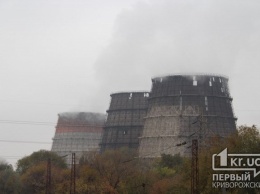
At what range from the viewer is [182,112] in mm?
55156

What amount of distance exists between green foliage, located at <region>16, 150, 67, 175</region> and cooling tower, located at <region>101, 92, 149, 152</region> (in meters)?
10.2

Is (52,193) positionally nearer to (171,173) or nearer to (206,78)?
(171,173)

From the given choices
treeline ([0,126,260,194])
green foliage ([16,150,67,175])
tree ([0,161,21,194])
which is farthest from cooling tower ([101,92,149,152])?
tree ([0,161,21,194])

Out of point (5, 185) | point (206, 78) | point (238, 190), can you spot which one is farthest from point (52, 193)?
point (238, 190)

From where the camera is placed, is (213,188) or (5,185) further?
(5,185)

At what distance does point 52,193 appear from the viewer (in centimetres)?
4841

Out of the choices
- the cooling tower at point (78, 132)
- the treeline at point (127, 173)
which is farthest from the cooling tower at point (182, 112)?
the cooling tower at point (78, 132)

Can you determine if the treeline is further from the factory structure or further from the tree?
the factory structure

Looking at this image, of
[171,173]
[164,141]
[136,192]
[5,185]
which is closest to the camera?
[136,192]

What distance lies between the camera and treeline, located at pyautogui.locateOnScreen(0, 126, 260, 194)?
101ft

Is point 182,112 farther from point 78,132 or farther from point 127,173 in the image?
point 78,132

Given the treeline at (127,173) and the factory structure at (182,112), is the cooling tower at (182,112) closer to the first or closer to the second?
the factory structure at (182,112)

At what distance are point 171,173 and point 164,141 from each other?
9.31 metres

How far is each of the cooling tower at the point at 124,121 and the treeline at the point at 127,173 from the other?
13.1ft
